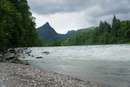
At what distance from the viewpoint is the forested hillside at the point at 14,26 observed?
39812 millimetres

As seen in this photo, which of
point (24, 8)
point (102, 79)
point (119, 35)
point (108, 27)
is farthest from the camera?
point (108, 27)

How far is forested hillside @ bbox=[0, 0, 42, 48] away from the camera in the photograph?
39.8 m

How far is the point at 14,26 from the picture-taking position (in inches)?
2045

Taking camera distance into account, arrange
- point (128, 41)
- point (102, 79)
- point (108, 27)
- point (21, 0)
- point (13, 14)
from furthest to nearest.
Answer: point (108, 27)
point (128, 41)
point (21, 0)
point (13, 14)
point (102, 79)

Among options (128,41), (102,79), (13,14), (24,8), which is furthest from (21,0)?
(128,41)

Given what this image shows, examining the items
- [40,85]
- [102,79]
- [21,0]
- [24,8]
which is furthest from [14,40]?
[40,85]

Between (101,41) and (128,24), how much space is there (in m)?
26.1

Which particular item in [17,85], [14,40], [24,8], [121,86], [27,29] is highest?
[24,8]

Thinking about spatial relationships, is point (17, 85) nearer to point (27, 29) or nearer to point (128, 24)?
point (27, 29)

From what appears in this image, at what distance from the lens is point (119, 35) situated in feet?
429

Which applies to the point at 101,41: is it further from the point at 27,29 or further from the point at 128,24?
the point at 27,29

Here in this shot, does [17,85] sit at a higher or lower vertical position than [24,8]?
lower

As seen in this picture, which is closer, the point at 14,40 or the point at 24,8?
the point at 14,40

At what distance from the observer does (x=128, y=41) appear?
12262cm
